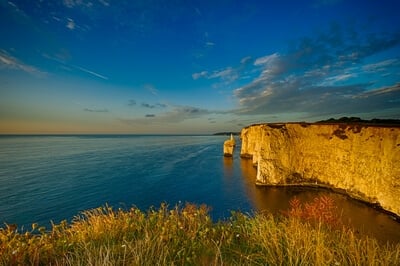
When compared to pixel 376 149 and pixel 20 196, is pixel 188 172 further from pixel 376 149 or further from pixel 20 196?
pixel 376 149

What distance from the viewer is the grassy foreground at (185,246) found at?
11.9 feet

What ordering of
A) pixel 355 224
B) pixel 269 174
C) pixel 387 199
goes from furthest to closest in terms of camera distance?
pixel 269 174, pixel 387 199, pixel 355 224

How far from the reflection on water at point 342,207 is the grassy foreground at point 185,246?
26.5 feet

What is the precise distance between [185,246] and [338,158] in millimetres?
27717

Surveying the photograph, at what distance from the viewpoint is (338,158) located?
26156 mm

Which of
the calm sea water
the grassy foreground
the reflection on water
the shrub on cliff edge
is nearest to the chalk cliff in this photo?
the reflection on water

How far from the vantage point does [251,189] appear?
1134 inches

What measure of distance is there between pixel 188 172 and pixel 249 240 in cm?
3507

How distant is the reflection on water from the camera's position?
16.4 m

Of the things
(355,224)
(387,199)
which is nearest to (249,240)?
(355,224)

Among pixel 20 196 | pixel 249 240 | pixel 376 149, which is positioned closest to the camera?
pixel 249 240

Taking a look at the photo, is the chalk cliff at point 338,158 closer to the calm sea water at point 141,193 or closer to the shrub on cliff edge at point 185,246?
the calm sea water at point 141,193

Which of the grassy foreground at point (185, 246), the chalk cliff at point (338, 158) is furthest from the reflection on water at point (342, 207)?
the grassy foreground at point (185, 246)

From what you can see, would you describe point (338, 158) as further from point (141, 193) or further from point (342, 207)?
point (141, 193)
